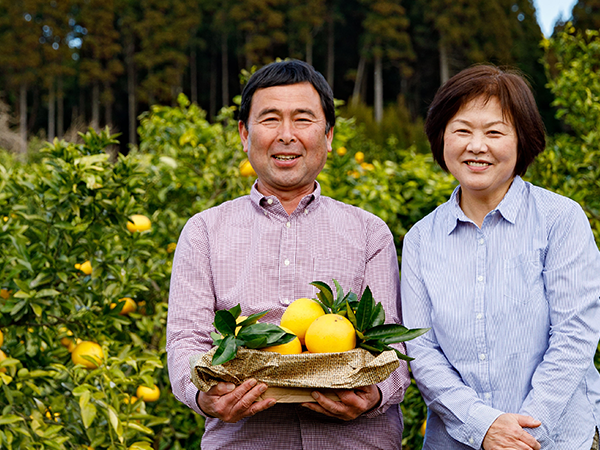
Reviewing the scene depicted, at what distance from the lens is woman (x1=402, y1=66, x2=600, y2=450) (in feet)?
5.45

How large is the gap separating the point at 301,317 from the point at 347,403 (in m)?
0.25

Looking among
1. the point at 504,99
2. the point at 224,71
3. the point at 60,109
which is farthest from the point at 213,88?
the point at 504,99

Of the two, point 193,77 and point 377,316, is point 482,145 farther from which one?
point 193,77

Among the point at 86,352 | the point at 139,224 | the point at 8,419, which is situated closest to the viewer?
the point at 8,419

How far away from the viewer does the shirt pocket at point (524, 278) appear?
1.73 metres

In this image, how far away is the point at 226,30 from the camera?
2884cm

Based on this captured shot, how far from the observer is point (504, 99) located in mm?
1785

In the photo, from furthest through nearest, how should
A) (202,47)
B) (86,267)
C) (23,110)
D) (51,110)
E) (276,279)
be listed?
(202,47) < (51,110) < (23,110) < (86,267) < (276,279)

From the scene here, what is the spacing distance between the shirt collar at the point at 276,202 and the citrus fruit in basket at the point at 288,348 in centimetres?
60

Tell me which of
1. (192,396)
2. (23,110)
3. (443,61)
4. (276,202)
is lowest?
(192,396)

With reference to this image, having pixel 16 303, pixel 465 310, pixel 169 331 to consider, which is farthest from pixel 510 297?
pixel 16 303

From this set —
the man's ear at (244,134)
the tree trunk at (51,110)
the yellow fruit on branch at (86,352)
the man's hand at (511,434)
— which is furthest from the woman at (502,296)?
the tree trunk at (51,110)

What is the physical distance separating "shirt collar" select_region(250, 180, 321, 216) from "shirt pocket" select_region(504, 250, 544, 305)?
0.66 meters

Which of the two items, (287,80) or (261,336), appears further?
(287,80)
